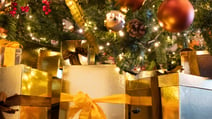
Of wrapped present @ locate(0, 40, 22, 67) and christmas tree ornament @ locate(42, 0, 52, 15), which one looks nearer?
wrapped present @ locate(0, 40, 22, 67)

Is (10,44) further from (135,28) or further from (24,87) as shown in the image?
(135,28)

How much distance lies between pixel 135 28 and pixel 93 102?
365 mm

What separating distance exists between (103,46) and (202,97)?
19.0 inches

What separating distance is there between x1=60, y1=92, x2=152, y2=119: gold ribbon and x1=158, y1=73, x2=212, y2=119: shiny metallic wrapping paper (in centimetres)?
6

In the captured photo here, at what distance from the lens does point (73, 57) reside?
31.8 inches

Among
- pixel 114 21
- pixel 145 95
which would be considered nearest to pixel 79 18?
pixel 114 21

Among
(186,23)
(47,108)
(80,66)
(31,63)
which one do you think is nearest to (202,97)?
(186,23)

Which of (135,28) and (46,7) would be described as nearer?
(135,28)

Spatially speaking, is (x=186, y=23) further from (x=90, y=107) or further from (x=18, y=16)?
(x=18, y=16)

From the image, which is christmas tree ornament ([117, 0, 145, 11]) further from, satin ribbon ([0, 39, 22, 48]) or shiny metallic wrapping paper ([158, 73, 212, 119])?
satin ribbon ([0, 39, 22, 48])

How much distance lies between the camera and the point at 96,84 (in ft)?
2.41

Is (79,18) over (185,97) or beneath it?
over

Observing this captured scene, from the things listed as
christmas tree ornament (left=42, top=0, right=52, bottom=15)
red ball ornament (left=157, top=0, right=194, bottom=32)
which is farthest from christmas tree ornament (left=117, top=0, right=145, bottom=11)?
christmas tree ornament (left=42, top=0, right=52, bottom=15)

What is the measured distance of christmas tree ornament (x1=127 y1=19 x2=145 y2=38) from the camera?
3.05 feet
